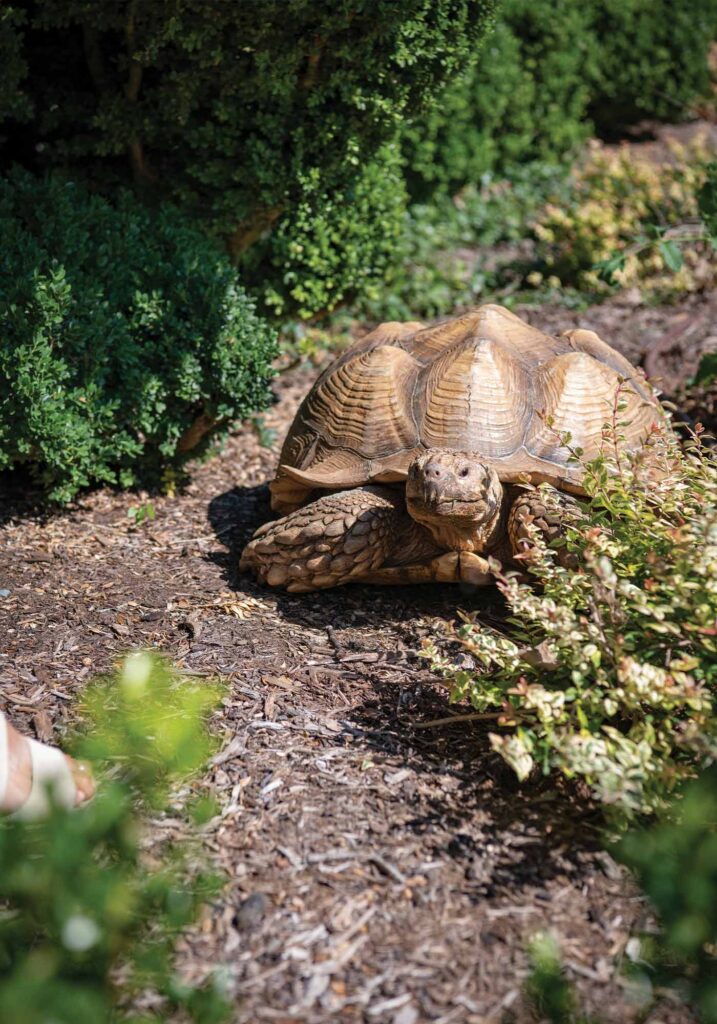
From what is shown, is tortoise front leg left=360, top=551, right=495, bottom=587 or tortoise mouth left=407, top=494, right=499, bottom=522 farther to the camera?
tortoise front leg left=360, top=551, right=495, bottom=587

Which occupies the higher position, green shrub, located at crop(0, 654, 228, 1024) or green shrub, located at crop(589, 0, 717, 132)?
green shrub, located at crop(589, 0, 717, 132)

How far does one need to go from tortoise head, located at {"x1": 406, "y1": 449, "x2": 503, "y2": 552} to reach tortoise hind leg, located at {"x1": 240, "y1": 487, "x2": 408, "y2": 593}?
0.71 ft

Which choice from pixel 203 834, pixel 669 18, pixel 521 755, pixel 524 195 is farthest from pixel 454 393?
pixel 669 18

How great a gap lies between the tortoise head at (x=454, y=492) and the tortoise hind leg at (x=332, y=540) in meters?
0.22

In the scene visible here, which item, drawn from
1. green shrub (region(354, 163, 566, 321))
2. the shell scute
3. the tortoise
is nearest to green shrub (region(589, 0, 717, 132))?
green shrub (region(354, 163, 566, 321))

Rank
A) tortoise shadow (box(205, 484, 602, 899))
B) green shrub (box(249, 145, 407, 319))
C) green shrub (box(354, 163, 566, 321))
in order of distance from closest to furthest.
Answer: tortoise shadow (box(205, 484, 602, 899)) → green shrub (box(249, 145, 407, 319)) → green shrub (box(354, 163, 566, 321))

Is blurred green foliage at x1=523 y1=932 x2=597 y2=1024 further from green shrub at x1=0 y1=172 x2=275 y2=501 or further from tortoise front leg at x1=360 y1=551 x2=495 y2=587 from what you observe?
green shrub at x1=0 y1=172 x2=275 y2=501

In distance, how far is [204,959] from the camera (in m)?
2.15

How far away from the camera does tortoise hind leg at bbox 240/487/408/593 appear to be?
3.55 m

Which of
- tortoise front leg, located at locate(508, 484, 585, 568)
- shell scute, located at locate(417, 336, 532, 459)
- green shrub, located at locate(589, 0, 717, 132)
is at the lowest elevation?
tortoise front leg, located at locate(508, 484, 585, 568)

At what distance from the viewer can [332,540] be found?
11.6 ft

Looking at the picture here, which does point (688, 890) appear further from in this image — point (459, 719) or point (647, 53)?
point (647, 53)

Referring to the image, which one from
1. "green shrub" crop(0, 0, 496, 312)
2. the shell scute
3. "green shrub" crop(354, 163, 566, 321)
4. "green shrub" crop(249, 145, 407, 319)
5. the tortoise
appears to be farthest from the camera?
"green shrub" crop(354, 163, 566, 321)

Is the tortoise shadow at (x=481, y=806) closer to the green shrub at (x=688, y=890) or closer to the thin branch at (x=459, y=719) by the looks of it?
the thin branch at (x=459, y=719)
